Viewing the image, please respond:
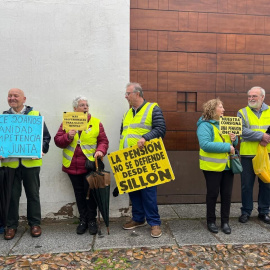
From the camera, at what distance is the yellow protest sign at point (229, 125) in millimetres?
3365

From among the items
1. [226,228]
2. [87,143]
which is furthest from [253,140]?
[87,143]

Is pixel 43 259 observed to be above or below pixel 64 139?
below

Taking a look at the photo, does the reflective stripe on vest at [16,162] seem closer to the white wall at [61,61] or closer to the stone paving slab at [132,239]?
the white wall at [61,61]

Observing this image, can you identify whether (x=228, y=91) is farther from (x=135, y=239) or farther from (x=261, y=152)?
(x=135, y=239)

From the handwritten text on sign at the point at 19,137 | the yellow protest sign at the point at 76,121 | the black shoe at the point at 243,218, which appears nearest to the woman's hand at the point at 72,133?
the yellow protest sign at the point at 76,121

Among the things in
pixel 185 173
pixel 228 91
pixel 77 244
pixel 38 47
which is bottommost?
pixel 77 244

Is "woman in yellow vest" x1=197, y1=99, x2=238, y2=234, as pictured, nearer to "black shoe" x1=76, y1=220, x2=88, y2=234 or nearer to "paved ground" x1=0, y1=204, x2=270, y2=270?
"paved ground" x1=0, y1=204, x2=270, y2=270

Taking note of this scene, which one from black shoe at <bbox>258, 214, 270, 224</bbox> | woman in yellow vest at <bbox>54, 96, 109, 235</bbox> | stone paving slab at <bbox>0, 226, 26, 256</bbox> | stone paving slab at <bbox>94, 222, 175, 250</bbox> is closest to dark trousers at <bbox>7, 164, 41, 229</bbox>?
stone paving slab at <bbox>0, 226, 26, 256</bbox>

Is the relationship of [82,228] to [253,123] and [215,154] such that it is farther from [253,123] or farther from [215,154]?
[253,123]

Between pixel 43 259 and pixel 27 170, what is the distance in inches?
44.8

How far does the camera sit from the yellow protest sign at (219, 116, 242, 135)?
337 cm

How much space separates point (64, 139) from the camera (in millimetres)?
3477

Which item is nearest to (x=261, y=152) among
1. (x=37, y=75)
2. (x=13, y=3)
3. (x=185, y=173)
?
(x=185, y=173)

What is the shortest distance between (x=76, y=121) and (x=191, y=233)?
2.15 m
